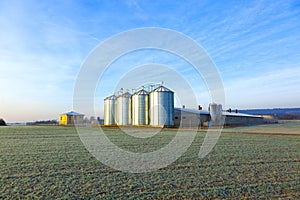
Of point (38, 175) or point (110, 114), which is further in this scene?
point (110, 114)

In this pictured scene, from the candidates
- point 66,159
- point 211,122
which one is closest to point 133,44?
point 66,159

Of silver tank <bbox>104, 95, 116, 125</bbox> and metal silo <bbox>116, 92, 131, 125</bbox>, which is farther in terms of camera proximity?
silver tank <bbox>104, 95, 116, 125</bbox>

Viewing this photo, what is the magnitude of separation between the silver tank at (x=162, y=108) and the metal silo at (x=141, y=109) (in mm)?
1760

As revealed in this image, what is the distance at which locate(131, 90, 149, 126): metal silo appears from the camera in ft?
133

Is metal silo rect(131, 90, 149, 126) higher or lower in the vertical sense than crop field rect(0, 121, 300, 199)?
higher

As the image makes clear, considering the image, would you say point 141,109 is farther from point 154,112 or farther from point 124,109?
point 124,109

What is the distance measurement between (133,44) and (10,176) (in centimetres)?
1045

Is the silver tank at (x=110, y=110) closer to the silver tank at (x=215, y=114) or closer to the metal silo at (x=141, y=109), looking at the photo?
the metal silo at (x=141, y=109)

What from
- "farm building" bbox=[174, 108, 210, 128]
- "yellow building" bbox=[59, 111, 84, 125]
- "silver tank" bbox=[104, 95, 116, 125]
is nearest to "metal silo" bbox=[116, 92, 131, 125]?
"silver tank" bbox=[104, 95, 116, 125]

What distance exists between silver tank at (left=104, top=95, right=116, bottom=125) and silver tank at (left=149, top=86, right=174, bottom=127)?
11365 millimetres

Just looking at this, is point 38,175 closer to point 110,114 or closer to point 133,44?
point 133,44

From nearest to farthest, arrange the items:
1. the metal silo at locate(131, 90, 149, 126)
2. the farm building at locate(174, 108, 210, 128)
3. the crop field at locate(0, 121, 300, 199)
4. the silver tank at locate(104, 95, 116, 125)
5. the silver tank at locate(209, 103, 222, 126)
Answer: the crop field at locate(0, 121, 300, 199) < the metal silo at locate(131, 90, 149, 126) < the farm building at locate(174, 108, 210, 128) < the silver tank at locate(209, 103, 222, 126) < the silver tank at locate(104, 95, 116, 125)

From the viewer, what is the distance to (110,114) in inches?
1897

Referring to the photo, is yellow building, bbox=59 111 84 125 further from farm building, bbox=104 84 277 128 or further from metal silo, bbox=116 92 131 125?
metal silo, bbox=116 92 131 125
